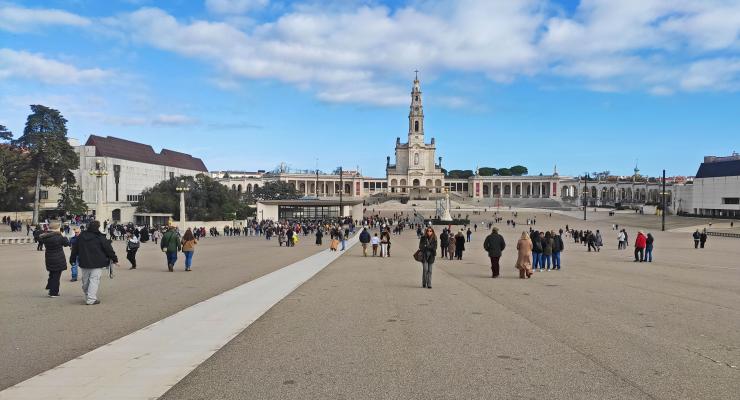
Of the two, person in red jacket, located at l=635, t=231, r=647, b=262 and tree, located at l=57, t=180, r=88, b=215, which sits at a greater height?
tree, located at l=57, t=180, r=88, b=215

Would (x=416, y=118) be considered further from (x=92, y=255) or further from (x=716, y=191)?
(x=92, y=255)

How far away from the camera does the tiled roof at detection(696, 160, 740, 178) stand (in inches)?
3952

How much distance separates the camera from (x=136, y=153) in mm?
104875

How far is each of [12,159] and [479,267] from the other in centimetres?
6454

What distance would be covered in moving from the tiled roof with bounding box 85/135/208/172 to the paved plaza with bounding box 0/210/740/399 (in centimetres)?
8380

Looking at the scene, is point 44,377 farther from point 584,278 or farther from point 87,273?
point 584,278

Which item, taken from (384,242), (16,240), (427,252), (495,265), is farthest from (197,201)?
(427,252)

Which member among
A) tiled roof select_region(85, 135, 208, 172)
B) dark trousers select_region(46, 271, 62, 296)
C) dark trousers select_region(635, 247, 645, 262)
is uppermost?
tiled roof select_region(85, 135, 208, 172)

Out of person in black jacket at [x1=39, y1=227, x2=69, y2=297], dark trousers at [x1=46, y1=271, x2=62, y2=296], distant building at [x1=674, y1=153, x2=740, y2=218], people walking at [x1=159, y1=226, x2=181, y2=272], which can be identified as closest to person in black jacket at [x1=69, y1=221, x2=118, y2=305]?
person in black jacket at [x1=39, y1=227, x2=69, y2=297]

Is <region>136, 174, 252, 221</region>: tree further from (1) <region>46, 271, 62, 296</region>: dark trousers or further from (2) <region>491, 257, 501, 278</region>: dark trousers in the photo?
(1) <region>46, 271, 62, 296</region>: dark trousers

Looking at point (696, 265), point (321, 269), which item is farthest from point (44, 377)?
point (696, 265)

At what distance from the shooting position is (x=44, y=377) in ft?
20.2

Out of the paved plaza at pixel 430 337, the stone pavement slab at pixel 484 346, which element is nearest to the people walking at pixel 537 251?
the paved plaza at pixel 430 337

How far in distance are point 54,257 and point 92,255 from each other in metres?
1.72
